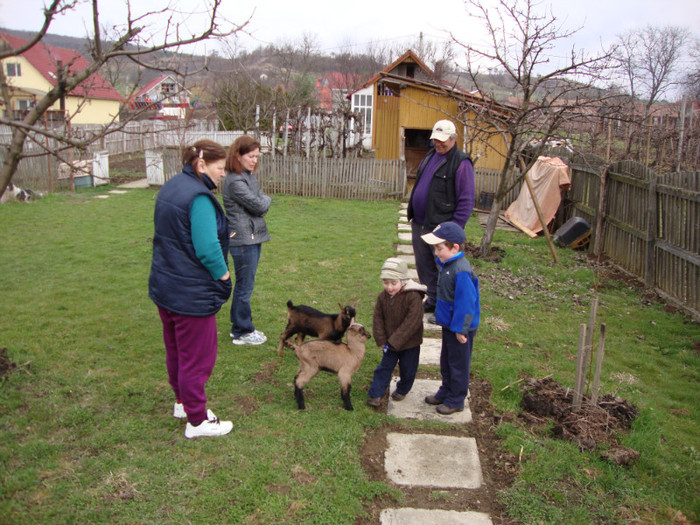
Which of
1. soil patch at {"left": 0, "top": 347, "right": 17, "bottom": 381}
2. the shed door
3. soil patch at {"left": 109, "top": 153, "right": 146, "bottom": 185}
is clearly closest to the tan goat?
soil patch at {"left": 0, "top": 347, "right": 17, "bottom": 381}

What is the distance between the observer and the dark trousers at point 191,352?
3154 mm

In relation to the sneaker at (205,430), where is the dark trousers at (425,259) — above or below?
above

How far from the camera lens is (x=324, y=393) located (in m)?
4.07

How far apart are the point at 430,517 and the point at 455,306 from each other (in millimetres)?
1377

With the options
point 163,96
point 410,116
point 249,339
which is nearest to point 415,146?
point 410,116

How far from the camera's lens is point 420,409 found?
12.9 feet

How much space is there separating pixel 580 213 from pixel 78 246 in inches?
376

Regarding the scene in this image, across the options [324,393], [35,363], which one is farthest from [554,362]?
[35,363]

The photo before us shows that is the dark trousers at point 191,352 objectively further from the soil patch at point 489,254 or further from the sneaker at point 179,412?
the soil patch at point 489,254

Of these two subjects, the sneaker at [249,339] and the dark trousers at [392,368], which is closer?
the dark trousers at [392,368]

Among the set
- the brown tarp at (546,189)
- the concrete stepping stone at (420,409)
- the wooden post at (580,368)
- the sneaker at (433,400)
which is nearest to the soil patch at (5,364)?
the concrete stepping stone at (420,409)

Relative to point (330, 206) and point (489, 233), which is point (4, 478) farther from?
point (330, 206)

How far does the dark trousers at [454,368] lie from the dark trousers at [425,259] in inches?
58.8

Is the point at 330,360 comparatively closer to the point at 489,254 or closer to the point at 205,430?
the point at 205,430
